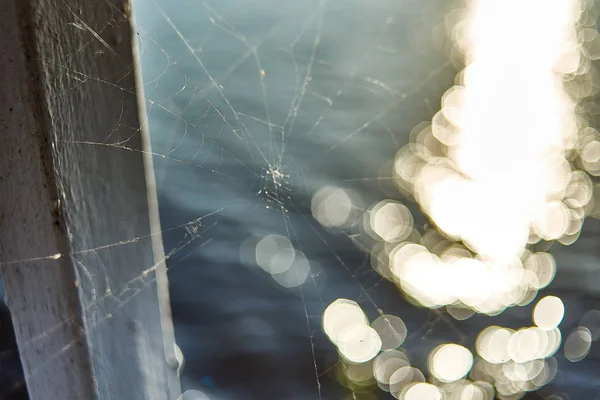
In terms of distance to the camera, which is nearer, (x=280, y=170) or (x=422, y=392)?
(x=422, y=392)

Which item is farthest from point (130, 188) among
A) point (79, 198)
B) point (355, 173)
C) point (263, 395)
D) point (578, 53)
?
point (578, 53)

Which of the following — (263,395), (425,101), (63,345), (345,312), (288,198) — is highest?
(425,101)

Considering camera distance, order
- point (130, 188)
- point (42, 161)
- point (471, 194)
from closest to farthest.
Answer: point (42, 161), point (130, 188), point (471, 194)

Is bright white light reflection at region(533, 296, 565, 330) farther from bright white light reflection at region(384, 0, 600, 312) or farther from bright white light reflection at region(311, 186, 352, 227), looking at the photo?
bright white light reflection at region(311, 186, 352, 227)

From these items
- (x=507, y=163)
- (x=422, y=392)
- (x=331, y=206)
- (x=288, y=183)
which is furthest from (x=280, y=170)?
(x=507, y=163)

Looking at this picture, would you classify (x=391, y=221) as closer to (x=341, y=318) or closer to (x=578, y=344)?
(x=341, y=318)

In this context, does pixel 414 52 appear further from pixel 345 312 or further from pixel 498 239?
pixel 345 312

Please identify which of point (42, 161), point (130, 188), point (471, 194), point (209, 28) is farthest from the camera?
point (471, 194)

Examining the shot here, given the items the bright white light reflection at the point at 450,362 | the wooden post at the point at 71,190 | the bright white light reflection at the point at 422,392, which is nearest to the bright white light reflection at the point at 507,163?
the bright white light reflection at the point at 450,362
